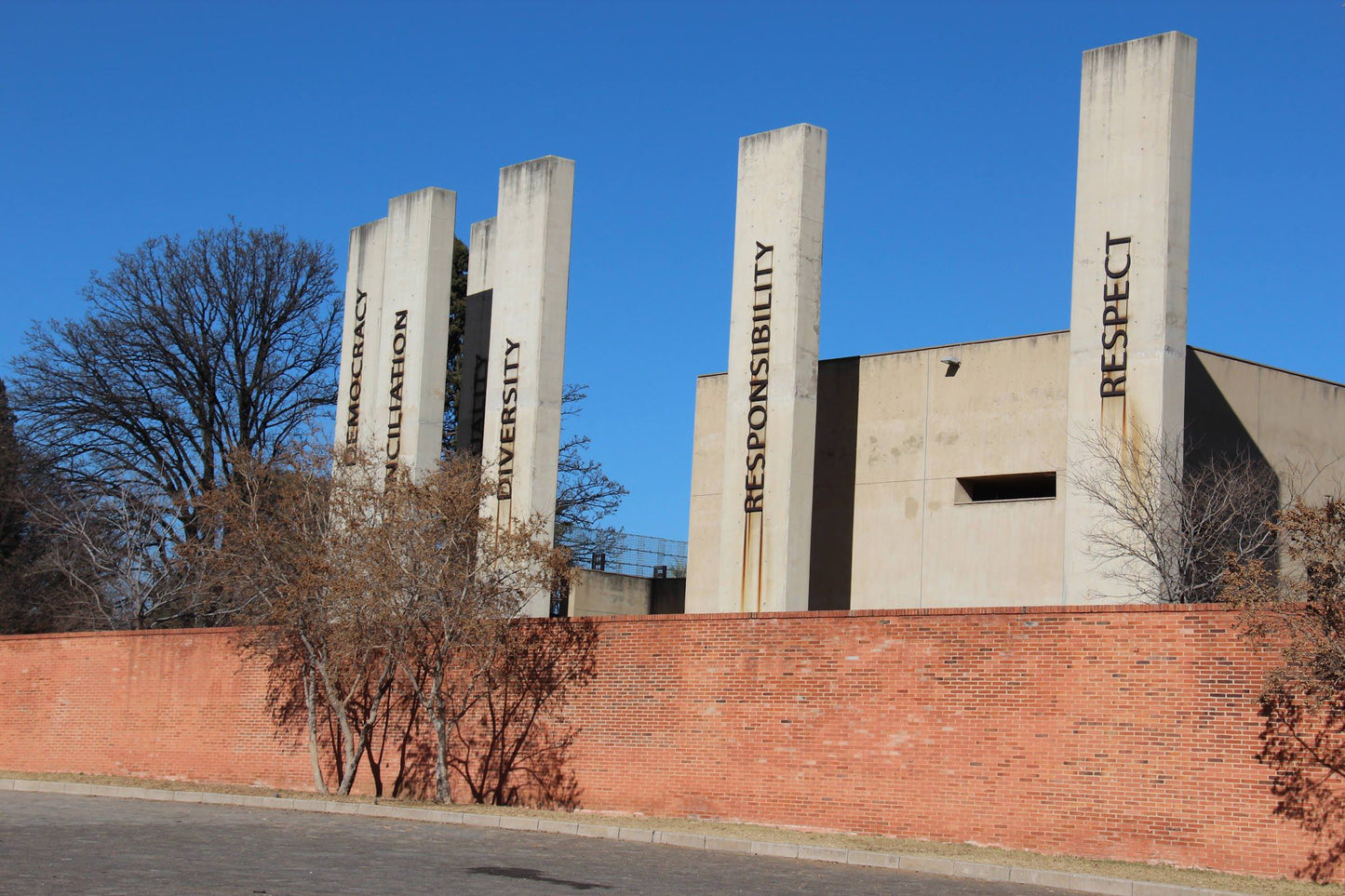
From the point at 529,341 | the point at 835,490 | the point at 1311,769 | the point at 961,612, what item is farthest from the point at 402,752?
the point at 1311,769

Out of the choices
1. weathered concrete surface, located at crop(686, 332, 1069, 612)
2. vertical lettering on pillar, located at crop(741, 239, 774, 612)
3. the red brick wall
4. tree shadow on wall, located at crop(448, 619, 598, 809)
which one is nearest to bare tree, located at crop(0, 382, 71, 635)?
tree shadow on wall, located at crop(448, 619, 598, 809)

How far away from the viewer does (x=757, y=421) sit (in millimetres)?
26297

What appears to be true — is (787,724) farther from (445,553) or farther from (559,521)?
(559,521)

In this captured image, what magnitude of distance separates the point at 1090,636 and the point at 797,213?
10.4m

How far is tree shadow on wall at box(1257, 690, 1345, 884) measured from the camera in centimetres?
1588

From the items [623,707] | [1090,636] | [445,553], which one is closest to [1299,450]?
[1090,636]

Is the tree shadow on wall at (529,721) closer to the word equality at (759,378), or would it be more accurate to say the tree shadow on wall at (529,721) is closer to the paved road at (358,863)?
the paved road at (358,863)

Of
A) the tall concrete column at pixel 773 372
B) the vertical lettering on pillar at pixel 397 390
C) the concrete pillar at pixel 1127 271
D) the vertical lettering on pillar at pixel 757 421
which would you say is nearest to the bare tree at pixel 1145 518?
the concrete pillar at pixel 1127 271

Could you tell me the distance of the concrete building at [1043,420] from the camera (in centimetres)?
2264

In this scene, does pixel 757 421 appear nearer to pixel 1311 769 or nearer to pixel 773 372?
pixel 773 372

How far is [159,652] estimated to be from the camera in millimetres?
31391

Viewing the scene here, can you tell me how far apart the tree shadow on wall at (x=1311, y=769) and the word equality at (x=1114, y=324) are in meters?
7.22

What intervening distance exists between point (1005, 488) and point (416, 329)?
12823 mm

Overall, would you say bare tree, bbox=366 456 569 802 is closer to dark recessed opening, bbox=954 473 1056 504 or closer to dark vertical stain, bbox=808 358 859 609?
dark vertical stain, bbox=808 358 859 609
